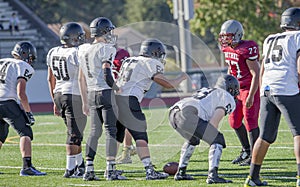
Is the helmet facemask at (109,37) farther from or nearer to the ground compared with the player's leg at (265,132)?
farther from the ground

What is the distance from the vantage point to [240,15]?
26266 millimetres

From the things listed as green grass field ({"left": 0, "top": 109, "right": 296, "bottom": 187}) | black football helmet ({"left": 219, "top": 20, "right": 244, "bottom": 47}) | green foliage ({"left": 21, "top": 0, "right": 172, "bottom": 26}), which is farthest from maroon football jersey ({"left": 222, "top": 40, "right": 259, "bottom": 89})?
green foliage ({"left": 21, "top": 0, "right": 172, "bottom": 26})

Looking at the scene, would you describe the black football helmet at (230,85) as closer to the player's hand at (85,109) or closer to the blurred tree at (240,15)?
the player's hand at (85,109)

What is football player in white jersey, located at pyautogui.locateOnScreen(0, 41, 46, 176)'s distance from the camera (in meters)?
8.33

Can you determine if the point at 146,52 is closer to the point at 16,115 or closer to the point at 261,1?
the point at 16,115

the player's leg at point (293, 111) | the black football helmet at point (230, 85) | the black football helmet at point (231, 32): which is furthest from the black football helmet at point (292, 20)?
the black football helmet at point (231, 32)

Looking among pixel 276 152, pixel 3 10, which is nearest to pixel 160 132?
pixel 276 152

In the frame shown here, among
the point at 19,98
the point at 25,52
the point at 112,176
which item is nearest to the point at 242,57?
the point at 112,176

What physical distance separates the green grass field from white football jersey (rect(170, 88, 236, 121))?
0.72 m

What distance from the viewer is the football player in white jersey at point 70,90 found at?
807cm

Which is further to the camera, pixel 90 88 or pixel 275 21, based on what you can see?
pixel 275 21

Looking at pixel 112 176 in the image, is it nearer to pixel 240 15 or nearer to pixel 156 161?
pixel 156 161

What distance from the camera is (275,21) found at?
27.3 m

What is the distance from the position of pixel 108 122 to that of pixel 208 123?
1097mm
